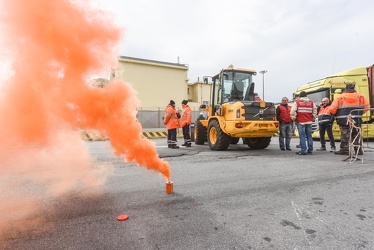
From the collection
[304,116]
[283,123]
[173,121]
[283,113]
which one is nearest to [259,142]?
[283,123]

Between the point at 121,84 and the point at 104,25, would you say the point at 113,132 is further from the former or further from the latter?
the point at 104,25

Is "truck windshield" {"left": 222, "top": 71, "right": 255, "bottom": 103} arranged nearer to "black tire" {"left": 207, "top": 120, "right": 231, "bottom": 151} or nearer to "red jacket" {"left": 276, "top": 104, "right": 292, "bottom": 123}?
"black tire" {"left": 207, "top": 120, "right": 231, "bottom": 151}

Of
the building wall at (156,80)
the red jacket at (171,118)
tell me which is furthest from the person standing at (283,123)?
the building wall at (156,80)

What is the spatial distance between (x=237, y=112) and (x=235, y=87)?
1270 mm

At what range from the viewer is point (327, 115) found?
7.42 metres

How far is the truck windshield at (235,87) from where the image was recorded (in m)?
7.69

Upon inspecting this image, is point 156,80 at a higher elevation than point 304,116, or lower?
higher

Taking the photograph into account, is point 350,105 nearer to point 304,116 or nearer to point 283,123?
point 304,116

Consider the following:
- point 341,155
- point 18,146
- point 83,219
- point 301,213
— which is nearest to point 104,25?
point 18,146

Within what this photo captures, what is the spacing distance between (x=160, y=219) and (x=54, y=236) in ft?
3.21

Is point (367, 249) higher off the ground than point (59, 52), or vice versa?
point (59, 52)

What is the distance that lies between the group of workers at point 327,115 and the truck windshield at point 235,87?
1.26 m

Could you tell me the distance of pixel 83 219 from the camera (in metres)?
2.38

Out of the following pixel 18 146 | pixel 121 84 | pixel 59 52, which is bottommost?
pixel 18 146
